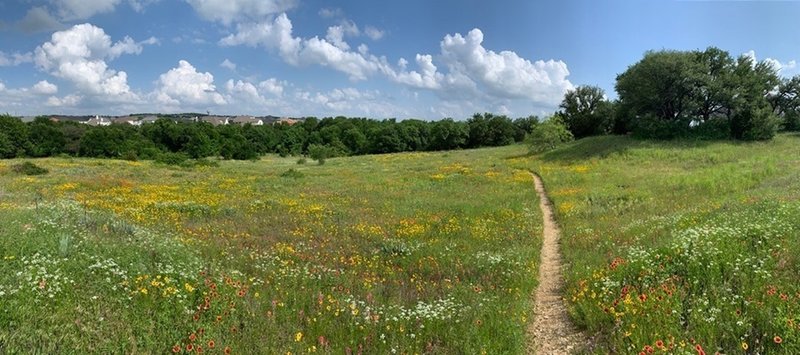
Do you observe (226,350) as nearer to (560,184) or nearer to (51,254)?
(51,254)

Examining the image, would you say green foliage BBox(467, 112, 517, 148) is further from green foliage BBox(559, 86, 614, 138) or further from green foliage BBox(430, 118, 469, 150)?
green foliage BBox(559, 86, 614, 138)

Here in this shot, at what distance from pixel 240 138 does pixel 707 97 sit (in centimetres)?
9213

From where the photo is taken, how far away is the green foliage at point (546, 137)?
6241cm

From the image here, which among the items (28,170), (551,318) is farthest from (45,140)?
(551,318)

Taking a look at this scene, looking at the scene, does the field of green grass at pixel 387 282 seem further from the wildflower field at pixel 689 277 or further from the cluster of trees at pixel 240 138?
the cluster of trees at pixel 240 138

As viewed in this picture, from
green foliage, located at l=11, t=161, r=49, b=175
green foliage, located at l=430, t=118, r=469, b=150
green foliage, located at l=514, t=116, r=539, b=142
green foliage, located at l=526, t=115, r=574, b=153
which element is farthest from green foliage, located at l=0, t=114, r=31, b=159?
green foliage, located at l=514, t=116, r=539, b=142

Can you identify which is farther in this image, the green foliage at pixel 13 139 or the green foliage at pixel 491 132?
the green foliage at pixel 491 132

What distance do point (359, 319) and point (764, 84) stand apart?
6000 cm

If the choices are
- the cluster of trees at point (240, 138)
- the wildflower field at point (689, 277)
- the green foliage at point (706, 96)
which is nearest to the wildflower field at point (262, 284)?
the wildflower field at point (689, 277)

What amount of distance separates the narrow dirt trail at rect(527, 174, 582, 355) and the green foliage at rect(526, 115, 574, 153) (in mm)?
52415

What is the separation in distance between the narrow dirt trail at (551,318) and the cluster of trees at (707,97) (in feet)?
147

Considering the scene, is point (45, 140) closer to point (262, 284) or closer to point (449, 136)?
point (449, 136)

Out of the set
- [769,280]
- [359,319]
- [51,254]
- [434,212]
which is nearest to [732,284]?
[769,280]

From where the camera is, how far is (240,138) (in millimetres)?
106250
